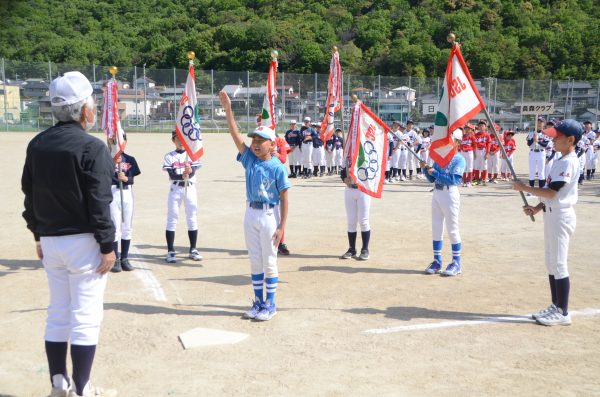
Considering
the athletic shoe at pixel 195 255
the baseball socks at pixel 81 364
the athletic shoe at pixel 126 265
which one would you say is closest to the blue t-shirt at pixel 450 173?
the athletic shoe at pixel 195 255

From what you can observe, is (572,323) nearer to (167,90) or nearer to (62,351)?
(62,351)

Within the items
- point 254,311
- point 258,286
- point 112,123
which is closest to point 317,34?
point 112,123

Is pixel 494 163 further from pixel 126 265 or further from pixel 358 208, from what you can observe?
pixel 126 265

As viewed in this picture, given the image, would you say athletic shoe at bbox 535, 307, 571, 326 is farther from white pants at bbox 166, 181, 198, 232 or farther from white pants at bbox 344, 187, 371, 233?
white pants at bbox 166, 181, 198, 232

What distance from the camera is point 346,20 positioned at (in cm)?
9862

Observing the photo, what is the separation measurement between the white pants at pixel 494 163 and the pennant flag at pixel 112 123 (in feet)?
53.1

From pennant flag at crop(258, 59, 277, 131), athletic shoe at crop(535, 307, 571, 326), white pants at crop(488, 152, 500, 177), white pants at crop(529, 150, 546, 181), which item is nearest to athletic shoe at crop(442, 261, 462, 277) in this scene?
athletic shoe at crop(535, 307, 571, 326)

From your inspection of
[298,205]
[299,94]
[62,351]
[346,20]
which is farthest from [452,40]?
[346,20]

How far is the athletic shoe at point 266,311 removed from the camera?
21.0 ft

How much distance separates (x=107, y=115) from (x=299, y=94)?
3987 cm

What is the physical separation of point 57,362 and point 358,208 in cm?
610

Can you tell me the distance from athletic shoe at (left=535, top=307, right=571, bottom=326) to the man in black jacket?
15.5ft

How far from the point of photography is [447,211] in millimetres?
8531

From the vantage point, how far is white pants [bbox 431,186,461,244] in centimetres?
851
